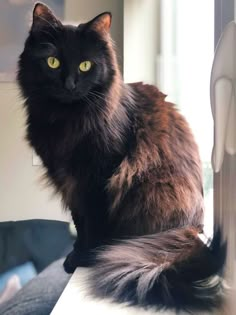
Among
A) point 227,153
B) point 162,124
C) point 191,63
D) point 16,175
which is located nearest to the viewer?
point 227,153

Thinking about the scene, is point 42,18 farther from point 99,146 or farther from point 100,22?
point 99,146

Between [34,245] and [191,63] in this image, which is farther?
[34,245]

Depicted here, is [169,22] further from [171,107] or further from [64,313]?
[64,313]

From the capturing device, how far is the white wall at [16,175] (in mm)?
2061

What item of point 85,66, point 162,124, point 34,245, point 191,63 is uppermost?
point 191,63

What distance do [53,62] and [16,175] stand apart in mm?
1050

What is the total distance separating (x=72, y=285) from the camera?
95cm

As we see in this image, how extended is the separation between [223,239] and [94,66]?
0.57 m

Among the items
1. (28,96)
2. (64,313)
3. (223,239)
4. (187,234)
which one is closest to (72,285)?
(64,313)

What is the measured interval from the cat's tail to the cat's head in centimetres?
41

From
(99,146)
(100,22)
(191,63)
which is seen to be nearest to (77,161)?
(99,146)

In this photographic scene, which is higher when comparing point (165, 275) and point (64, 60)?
point (64, 60)

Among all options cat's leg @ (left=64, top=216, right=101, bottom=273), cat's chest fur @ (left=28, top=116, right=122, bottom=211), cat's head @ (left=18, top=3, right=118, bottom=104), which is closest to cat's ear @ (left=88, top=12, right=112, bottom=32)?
cat's head @ (left=18, top=3, right=118, bottom=104)

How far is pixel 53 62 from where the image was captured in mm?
1121
